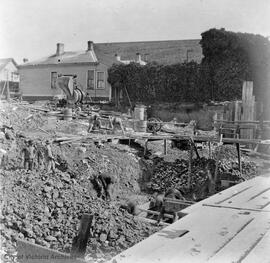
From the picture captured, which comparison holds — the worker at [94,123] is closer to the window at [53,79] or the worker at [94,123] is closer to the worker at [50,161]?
the worker at [50,161]

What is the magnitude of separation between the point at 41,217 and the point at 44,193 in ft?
3.93

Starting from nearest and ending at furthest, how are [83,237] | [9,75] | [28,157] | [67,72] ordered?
[83,237] < [28,157] < [67,72] < [9,75]

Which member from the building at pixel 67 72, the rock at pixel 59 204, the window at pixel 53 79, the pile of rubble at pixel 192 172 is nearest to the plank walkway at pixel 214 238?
the rock at pixel 59 204

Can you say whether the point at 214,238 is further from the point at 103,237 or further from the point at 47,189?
the point at 47,189

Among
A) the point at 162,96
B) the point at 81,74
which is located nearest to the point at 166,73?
the point at 162,96

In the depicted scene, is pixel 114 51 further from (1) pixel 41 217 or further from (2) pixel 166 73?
(1) pixel 41 217

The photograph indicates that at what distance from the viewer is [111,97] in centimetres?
3000

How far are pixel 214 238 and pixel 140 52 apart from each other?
33.8 m

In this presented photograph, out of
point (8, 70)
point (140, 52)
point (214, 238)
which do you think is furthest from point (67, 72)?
point (214, 238)

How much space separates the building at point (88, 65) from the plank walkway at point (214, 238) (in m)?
25.5

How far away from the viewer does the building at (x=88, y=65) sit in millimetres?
30562

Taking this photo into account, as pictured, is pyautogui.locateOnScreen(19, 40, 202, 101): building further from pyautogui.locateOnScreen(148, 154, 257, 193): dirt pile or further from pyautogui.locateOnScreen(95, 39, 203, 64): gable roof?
pyautogui.locateOnScreen(148, 154, 257, 193): dirt pile

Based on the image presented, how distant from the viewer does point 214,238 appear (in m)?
3.81

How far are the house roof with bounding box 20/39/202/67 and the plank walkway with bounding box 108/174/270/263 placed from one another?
26131 mm
